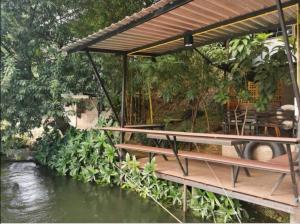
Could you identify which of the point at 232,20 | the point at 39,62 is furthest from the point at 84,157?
the point at 232,20

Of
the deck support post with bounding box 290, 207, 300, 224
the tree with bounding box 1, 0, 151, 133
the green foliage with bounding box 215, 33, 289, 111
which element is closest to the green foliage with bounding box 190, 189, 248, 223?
the deck support post with bounding box 290, 207, 300, 224

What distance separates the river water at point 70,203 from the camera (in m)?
4.62

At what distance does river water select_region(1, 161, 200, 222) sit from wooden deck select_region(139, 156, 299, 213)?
54 centimetres

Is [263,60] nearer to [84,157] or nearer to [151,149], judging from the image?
[151,149]

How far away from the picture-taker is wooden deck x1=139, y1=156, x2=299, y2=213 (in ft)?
11.3

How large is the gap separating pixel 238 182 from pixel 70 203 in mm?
2972

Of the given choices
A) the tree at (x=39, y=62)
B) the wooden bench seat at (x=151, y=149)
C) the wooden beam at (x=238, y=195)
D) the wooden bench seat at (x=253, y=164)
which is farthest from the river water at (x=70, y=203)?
the tree at (x=39, y=62)

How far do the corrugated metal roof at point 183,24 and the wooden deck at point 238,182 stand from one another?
217cm

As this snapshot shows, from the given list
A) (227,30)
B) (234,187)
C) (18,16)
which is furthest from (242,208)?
(18,16)

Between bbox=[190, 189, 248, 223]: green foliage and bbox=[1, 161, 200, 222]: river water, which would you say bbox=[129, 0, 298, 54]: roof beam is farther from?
bbox=[1, 161, 200, 222]: river water

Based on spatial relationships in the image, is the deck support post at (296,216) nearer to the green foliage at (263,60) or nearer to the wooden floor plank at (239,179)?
the wooden floor plank at (239,179)

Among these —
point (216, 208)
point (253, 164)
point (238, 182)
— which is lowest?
point (216, 208)

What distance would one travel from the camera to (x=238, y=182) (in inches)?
163

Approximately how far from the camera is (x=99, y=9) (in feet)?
22.7
